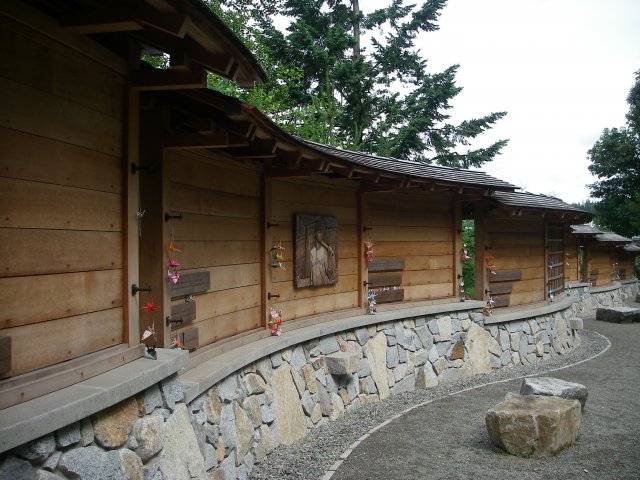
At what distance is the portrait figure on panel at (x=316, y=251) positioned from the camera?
6.93 metres

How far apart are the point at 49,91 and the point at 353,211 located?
556 cm

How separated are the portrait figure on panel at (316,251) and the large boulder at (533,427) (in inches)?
106

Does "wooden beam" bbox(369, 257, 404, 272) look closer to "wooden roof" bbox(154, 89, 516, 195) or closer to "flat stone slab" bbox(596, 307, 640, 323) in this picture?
"wooden roof" bbox(154, 89, 516, 195)

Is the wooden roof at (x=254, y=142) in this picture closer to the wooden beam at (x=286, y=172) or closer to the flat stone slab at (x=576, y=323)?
the wooden beam at (x=286, y=172)

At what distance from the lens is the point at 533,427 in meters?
5.25

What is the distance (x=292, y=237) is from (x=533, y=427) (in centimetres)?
333

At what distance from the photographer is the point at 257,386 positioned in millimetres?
5309

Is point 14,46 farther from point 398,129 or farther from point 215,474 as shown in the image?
point 398,129

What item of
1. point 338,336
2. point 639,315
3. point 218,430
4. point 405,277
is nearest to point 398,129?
point 639,315

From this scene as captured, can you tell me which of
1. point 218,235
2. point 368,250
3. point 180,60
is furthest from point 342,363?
point 180,60

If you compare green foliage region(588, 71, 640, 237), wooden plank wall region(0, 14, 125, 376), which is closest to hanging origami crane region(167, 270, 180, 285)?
wooden plank wall region(0, 14, 125, 376)

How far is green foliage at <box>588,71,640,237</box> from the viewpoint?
29438 mm

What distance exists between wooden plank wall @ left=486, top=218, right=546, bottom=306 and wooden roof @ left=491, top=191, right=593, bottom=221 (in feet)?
1.24

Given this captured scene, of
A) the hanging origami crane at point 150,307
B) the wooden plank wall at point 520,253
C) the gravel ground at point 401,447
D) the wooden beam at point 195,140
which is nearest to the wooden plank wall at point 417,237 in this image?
the wooden plank wall at point 520,253
